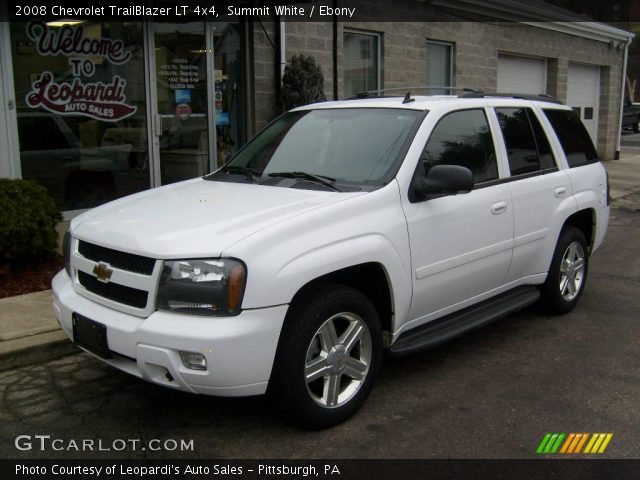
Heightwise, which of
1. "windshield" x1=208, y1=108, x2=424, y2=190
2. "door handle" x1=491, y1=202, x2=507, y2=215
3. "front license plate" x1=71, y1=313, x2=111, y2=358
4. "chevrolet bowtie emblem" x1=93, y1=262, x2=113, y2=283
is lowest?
"front license plate" x1=71, y1=313, x2=111, y2=358

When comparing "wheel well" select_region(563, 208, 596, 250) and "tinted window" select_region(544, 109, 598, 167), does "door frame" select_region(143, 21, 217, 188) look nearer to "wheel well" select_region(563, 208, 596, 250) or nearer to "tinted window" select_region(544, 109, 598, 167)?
"tinted window" select_region(544, 109, 598, 167)

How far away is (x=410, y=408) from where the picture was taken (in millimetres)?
3979

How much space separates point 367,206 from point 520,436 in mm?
1491

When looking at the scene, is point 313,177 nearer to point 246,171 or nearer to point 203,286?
point 246,171

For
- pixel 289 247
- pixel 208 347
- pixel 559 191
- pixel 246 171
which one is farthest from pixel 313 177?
pixel 559 191

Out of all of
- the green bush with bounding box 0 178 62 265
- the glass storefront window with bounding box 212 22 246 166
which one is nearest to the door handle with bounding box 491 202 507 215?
the green bush with bounding box 0 178 62 265

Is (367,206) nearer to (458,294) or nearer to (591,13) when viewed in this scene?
(458,294)

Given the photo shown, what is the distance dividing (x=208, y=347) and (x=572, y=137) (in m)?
4.13

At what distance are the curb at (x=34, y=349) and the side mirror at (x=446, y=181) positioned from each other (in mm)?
2749

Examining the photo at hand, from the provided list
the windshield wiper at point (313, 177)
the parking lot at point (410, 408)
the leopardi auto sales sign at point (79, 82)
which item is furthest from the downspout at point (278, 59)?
the parking lot at point (410, 408)

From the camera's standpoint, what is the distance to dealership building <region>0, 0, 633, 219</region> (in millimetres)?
7664

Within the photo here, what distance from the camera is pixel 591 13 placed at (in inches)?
1543

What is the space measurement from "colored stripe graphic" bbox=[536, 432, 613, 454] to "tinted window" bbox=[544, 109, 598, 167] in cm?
278

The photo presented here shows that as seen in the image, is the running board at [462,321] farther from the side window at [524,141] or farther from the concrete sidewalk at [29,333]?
the concrete sidewalk at [29,333]
